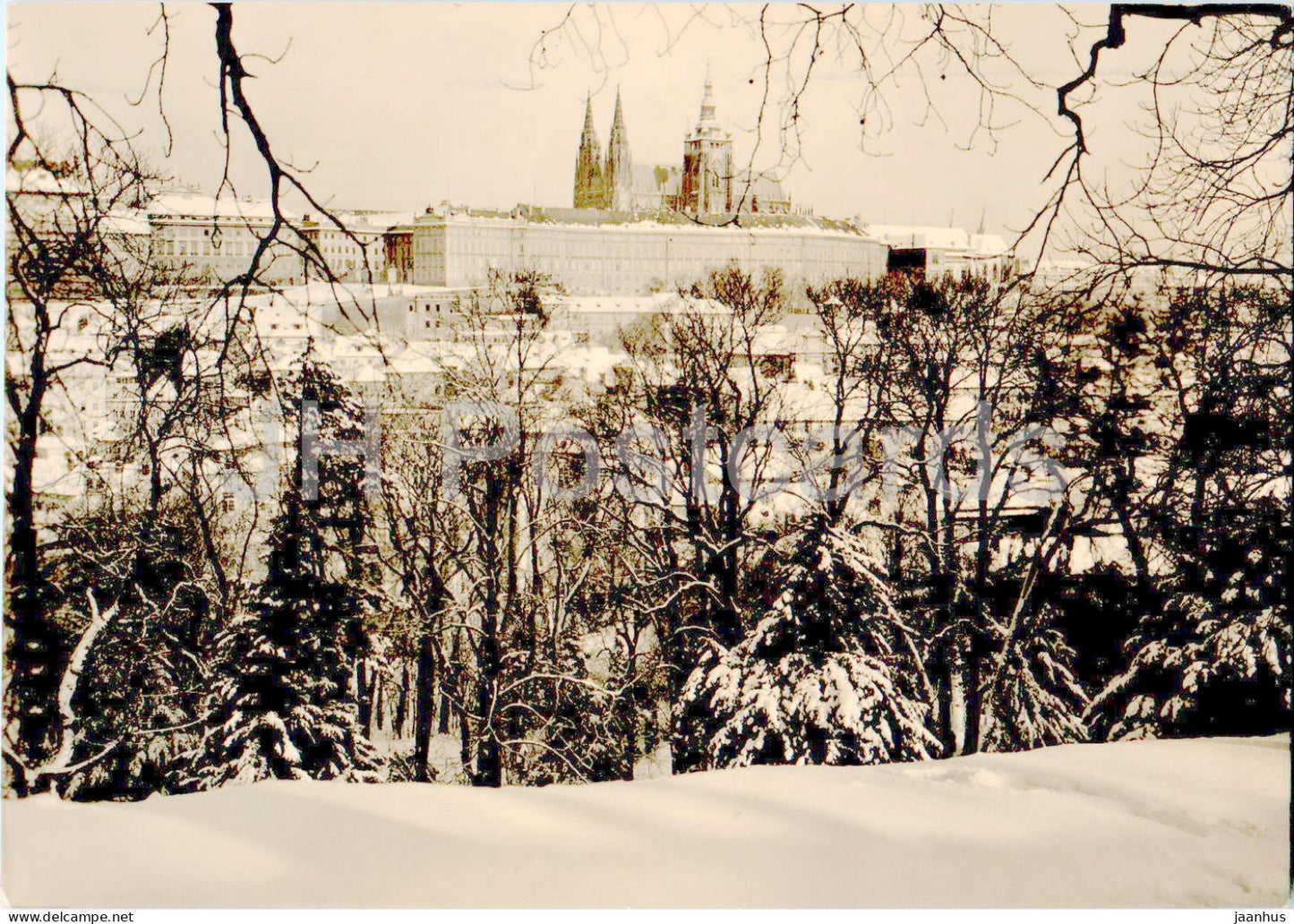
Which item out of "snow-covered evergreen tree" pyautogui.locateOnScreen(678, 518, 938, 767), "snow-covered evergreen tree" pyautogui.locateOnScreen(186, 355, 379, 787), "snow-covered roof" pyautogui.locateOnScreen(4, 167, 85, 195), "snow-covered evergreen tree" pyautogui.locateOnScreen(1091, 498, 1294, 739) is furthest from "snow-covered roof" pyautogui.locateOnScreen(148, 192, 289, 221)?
"snow-covered evergreen tree" pyautogui.locateOnScreen(1091, 498, 1294, 739)

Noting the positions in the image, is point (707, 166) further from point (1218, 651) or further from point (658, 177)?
point (1218, 651)

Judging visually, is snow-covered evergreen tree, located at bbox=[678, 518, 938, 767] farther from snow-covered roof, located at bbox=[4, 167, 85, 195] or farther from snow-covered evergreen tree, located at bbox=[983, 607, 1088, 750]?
snow-covered roof, located at bbox=[4, 167, 85, 195]

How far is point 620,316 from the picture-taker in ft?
15.3

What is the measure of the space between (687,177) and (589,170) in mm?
415

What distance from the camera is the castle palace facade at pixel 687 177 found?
3.61 metres

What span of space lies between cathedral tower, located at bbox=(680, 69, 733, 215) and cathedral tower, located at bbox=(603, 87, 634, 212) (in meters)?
0.22

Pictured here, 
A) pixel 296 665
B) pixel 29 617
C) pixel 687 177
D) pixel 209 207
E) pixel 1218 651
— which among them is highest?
pixel 687 177

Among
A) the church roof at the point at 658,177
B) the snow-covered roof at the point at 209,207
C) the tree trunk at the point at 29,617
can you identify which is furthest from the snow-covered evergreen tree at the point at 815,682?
the tree trunk at the point at 29,617

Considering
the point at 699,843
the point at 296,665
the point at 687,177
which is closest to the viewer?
the point at 699,843

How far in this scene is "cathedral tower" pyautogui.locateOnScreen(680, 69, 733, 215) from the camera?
359cm

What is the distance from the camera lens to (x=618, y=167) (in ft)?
12.6

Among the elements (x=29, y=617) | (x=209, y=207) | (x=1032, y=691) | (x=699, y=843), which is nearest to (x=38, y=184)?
(x=209, y=207)

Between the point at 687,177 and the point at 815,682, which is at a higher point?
the point at 687,177

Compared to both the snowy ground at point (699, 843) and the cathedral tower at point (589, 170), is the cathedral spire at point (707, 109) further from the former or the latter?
the snowy ground at point (699, 843)
